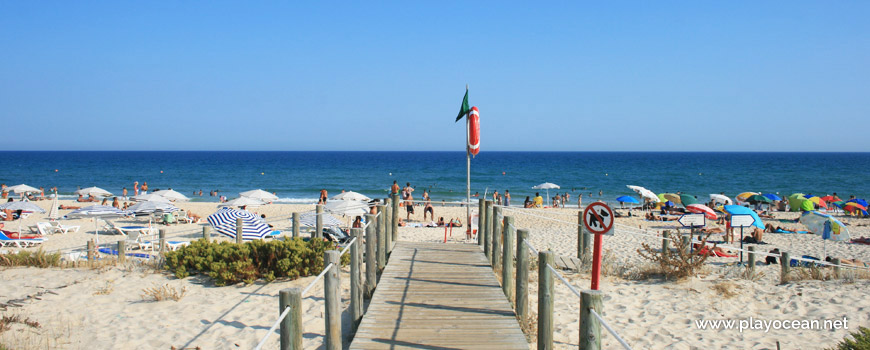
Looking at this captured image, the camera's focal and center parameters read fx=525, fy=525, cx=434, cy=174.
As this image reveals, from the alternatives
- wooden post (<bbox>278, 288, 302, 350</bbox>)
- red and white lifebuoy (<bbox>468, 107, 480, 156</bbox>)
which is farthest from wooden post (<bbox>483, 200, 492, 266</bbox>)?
wooden post (<bbox>278, 288, 302, 350</bbox>)

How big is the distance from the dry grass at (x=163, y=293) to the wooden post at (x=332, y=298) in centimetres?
429

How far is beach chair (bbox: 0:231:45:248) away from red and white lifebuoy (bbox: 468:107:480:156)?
13.5 m

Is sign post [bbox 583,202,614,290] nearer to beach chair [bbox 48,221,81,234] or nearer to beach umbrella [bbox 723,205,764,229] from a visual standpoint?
beach umbrella [bbox 723,205,764,229]

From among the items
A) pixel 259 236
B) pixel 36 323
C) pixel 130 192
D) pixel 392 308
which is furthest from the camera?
pixel 130 192

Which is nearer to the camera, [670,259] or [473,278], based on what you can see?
[473,278]

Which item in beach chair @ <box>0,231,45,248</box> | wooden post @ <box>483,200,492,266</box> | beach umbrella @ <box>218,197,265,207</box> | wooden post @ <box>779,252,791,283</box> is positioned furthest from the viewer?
beach umbrella @ <box>218,197,265,207</box>

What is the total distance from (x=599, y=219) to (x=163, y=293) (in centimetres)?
670

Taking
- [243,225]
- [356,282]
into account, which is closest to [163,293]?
[356,282]

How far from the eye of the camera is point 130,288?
8.76 m

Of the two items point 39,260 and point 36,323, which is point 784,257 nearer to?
point 36,323

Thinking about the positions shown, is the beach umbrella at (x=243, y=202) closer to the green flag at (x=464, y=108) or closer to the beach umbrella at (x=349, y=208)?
the beach umbrella at (x=349, y=208)

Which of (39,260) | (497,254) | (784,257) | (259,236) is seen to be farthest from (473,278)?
(39,260)

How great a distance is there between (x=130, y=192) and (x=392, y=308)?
50.3m

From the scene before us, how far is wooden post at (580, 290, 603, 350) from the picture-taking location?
366 centimetres
